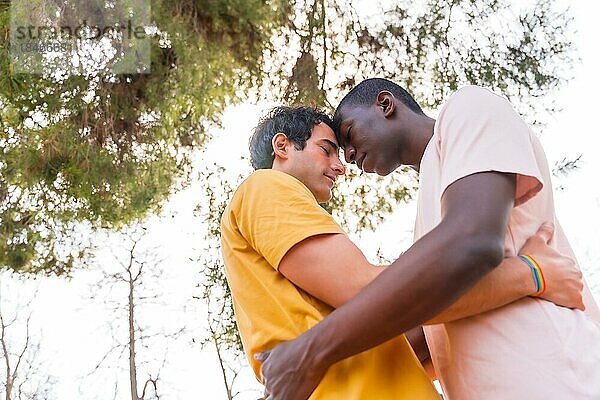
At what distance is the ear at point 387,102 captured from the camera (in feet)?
4.71

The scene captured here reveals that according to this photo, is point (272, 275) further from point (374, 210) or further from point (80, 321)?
point (80, 321)

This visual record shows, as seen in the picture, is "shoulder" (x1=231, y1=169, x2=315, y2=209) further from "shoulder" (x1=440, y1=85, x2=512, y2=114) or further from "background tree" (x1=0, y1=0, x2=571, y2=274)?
"background tree" (x1=0, y1=0, x2=571, y2=274)

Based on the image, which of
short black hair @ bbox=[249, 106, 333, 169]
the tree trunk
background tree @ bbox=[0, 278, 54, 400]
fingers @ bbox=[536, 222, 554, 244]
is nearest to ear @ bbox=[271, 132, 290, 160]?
short black hair @ bbox=[249, 106, 333, 169]

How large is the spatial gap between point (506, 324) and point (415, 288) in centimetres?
18

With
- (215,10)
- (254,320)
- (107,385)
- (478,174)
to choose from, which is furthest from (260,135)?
(107,385)

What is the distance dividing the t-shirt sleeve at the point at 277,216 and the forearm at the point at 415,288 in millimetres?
162

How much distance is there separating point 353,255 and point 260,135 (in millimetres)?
549

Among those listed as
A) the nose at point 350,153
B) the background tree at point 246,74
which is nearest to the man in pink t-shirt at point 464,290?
the nose at point 350,153

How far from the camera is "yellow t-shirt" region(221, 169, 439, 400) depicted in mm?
1073

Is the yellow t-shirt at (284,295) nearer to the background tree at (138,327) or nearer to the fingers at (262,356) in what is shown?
the fingers at (262,356)

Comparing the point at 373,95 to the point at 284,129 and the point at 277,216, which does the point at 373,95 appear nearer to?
the point at 284,129

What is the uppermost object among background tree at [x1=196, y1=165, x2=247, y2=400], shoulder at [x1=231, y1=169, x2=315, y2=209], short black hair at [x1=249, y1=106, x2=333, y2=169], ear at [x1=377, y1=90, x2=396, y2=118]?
background tree at [x1=196, y1=165, x2=247, y2=400]

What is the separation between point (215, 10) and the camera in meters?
4.21

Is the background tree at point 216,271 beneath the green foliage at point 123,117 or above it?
beneath
